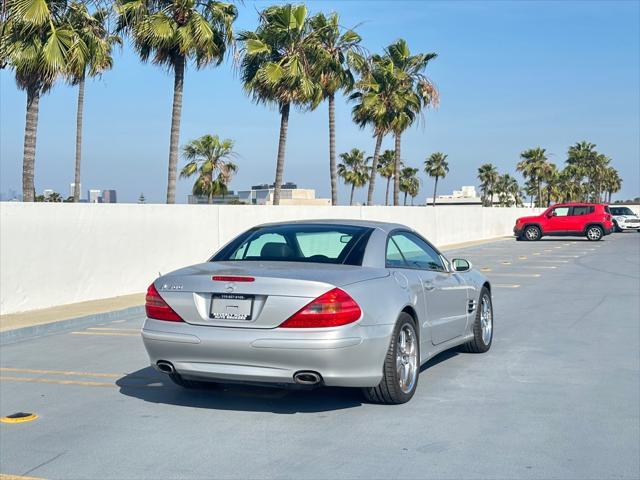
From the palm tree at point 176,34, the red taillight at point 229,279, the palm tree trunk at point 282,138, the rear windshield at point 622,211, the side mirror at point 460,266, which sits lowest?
the red taillight at point 229,279

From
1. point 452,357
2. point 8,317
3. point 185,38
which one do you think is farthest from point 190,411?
point 185,38

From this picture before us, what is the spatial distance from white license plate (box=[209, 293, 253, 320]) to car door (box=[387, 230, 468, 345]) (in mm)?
1558

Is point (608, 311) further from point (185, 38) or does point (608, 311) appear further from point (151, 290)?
point (185, 38)

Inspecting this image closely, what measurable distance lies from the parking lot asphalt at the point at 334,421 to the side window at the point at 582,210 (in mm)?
31625

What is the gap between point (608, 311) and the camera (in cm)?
1293

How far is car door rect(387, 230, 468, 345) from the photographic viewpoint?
287 inches

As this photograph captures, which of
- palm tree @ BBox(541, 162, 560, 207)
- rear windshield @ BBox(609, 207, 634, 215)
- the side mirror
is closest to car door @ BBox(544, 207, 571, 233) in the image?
rear windshield @ BBox(609, 207, 634, 215)

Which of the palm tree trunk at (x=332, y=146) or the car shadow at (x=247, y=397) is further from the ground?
the palm tree trunk at (x=332, y=146)

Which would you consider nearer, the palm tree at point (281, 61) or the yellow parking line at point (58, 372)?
the yellow parking line at point (58, 372)

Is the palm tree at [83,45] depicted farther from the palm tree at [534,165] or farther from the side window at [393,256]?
the palm tree at [534,165]

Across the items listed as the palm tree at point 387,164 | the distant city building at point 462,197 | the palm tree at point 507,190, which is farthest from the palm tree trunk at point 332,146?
the distant city building at point 462,197

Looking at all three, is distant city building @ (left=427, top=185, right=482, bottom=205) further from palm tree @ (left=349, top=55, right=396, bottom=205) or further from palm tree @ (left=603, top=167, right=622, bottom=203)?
palm tree @ (left=349, top=55, right=396, bottom=205)

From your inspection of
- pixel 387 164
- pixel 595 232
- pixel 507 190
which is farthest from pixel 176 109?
pixel 507 190

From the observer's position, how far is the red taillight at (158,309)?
20.9 feet
